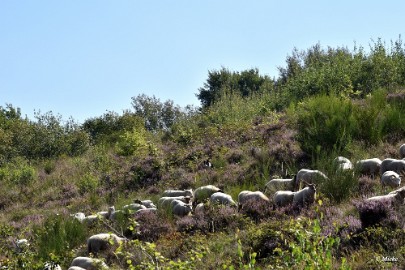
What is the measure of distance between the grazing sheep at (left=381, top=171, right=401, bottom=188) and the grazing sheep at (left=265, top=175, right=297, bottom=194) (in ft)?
5.82

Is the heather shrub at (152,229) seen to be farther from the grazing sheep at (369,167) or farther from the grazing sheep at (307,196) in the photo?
the grazing sheep at (369,167)

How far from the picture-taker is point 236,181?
498 inches

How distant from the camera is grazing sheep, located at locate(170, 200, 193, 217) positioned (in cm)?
1048

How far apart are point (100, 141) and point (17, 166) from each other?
19.8ft

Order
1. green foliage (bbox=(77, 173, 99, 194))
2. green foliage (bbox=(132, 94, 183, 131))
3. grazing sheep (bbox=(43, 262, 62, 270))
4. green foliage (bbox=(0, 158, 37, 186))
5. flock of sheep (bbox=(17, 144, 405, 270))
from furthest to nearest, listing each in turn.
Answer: green foliage (bbox=(132, 94, 183, 131)), green foliage (bbox=(0, 158, 37, 186)), green foliage (bbox=(77, 173, 99, 194)), flock of sheep (bbox=(17, 144, 405, 270)), grazing sheep (bbox=(43, 262, 62, 270))

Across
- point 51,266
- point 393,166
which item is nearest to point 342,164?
point 393,166

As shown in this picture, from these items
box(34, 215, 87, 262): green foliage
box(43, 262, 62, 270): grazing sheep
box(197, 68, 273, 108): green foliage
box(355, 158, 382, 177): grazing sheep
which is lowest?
box(43, 262, 62, 270): grazing sheep

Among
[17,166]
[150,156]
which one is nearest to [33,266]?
[150,156]

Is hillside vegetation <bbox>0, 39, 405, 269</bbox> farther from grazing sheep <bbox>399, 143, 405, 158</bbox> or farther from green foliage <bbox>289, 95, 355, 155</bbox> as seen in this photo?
grazing sheep <bbox>399, 143, 405, 158</bbox>

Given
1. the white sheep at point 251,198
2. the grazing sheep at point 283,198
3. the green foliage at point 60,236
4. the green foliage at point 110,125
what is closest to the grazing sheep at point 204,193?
the white sheep at point 251,198

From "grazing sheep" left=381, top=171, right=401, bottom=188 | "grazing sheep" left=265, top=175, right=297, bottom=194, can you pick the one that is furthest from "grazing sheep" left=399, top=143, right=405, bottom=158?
"grazing sheep" left=265, top=175, right=297, bottom=194

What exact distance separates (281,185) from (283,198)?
108cm

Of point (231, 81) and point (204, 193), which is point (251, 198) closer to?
point (204, 193)

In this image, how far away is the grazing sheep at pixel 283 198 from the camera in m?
9.34
